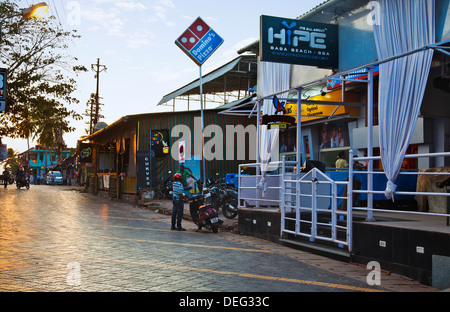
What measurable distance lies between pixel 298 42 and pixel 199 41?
568cm

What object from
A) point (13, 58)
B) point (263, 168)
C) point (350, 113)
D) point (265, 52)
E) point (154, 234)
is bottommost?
point (154, 234)

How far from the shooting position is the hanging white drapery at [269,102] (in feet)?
39.4

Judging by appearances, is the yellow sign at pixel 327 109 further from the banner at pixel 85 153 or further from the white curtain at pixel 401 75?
the banner at pixel 85 153

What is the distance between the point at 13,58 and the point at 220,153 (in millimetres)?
12125

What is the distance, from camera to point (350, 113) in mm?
14250

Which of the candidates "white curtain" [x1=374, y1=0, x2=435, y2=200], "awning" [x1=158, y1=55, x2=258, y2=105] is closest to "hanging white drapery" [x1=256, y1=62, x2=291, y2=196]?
"white curtain" [x1=374, y1=0, x2=435, y2=200]

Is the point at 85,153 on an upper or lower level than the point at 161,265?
upper

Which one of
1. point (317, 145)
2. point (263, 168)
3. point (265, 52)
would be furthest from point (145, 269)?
point (317, 145)

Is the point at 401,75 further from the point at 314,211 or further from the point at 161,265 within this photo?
the point at 161,265

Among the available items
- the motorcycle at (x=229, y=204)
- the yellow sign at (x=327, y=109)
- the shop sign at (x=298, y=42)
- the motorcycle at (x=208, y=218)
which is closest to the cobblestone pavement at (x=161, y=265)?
the motorcycle at (x=208, y=218)

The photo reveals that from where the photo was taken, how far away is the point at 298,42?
11758mm

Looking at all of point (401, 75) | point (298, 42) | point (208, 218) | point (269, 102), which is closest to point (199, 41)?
point (269, 102)

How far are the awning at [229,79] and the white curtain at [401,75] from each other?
1226 cm
